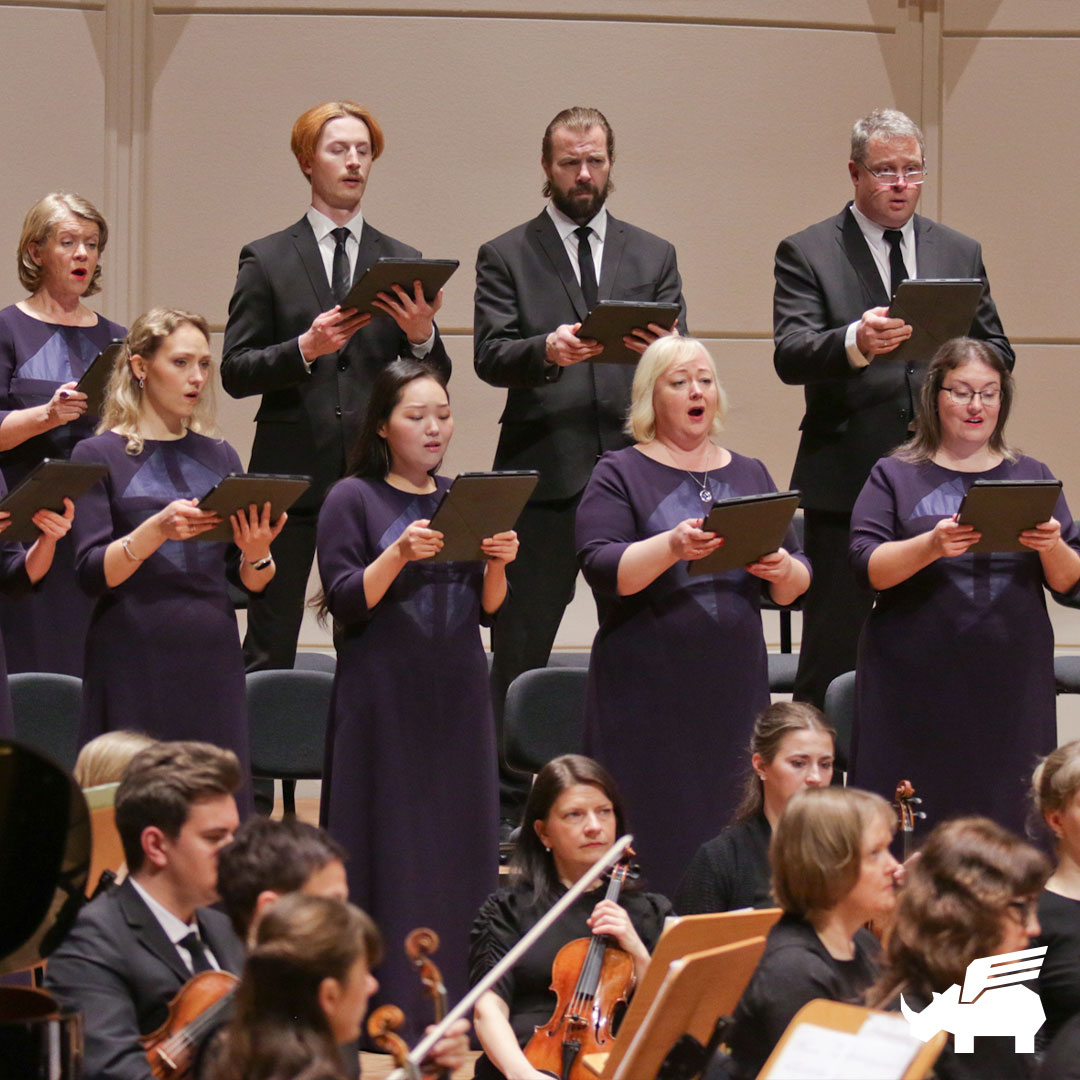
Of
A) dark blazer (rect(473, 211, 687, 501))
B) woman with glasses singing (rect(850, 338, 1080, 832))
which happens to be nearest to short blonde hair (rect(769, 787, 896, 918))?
woman with glasses singing (rect(850, 338, 1080, 832))

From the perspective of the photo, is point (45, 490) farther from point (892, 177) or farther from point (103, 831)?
point (892, 177)

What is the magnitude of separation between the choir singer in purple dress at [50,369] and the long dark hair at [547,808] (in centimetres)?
160

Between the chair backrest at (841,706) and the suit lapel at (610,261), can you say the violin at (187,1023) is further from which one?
the suit lapel at (610,261)

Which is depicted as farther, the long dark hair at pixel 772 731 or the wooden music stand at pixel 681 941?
the long dark hair at pixel 772 731

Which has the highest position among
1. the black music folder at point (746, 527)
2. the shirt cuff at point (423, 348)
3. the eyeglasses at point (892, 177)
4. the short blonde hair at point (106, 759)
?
the eyeglasses at point (892, 177)

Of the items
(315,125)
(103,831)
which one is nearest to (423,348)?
(315,125)

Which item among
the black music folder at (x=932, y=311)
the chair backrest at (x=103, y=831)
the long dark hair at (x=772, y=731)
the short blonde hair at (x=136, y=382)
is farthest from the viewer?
the black music folder at (x=932, y=311)

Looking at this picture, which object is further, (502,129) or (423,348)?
(502,129)

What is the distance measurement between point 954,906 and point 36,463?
2713mm

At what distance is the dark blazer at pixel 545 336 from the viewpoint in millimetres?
4012

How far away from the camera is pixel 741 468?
141 inches

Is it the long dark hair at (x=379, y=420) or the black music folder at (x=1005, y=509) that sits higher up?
the long dark hair at (x=379, y=420)

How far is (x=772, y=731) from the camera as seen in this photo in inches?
120

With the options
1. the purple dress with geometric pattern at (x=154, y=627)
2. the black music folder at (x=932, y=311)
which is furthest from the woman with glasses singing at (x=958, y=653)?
the purple dress with geometric pattern at (x=154, y=627)
